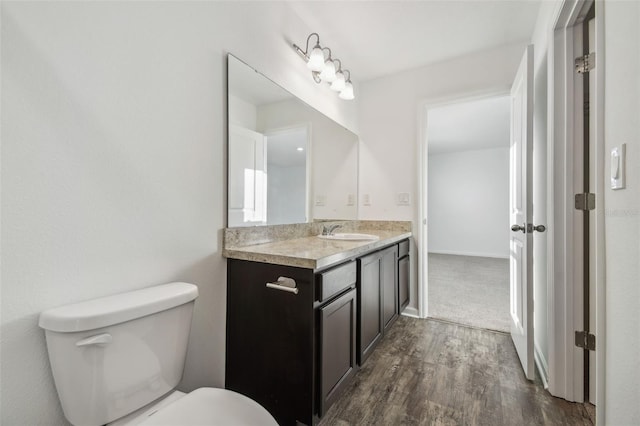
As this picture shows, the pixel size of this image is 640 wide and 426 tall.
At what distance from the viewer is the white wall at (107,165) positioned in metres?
0.79

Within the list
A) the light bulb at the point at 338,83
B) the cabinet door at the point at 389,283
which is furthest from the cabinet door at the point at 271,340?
the light bulb at the point at 338,83

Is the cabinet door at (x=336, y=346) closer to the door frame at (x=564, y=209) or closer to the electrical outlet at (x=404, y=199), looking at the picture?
the door frame at (x=564, y=209)

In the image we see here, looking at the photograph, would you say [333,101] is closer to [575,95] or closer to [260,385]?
[575,95]

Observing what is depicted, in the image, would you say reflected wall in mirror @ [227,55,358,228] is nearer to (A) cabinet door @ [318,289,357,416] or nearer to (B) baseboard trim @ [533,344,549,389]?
(A) cabinet door @ [318,289,357,416]

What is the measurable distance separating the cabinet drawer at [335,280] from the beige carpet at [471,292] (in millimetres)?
1545

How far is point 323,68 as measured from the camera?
2.01 meters

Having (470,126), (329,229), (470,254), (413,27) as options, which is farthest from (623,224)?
(470,254)

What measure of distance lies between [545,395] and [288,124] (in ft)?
7.08

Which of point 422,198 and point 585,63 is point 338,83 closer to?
point 422,198

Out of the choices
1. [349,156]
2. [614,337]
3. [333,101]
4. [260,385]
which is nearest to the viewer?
[614,337]

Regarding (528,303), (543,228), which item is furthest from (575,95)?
(528,303)

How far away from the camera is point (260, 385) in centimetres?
132

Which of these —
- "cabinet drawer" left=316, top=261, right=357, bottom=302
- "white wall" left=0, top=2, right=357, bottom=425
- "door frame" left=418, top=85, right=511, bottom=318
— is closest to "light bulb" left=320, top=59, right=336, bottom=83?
"white wall" left=0, top=2, right=357, bottom=425

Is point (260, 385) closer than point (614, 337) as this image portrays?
No
